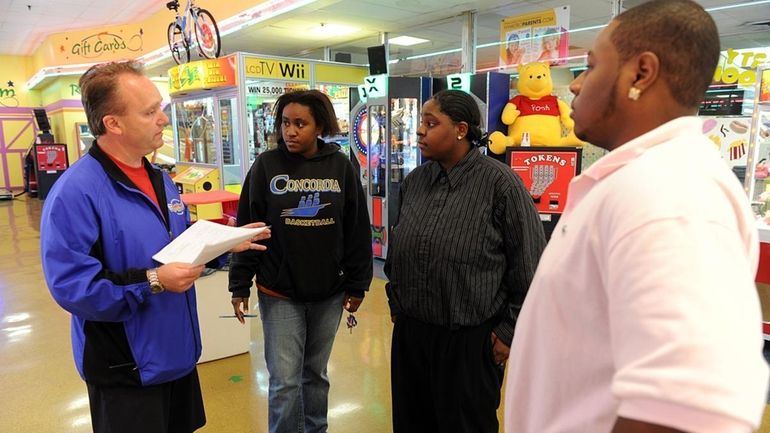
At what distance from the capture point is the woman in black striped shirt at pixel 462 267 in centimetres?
177

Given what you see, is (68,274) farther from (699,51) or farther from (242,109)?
(242,109)

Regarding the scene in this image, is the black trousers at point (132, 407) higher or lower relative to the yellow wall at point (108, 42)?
lower

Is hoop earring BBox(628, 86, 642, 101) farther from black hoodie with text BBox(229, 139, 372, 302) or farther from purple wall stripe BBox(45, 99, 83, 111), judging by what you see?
purple wall stripe BBox(45, 99, 83, 111)

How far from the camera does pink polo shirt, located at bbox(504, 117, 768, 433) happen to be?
57cm

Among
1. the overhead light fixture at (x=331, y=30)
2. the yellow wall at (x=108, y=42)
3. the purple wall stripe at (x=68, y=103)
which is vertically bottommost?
the purple wall stripe at (x=68, y=103)

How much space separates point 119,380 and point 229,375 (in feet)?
6.26

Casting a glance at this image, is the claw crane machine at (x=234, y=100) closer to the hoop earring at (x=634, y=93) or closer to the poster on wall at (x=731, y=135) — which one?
the poster on wall at (x=731, y=135)

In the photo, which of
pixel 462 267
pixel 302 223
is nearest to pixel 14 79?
pixel 302 223

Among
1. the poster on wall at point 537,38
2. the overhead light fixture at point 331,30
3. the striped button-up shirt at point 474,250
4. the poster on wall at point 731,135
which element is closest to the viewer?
the striped button-up shirt at point 474,250

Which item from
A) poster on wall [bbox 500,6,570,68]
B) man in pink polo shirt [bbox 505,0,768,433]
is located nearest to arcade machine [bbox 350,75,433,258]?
poster on wall [bbox 500,6,570,68]

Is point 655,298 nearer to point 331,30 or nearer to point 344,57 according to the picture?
point 331,30

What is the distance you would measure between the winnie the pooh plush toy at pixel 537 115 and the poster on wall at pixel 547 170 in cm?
24

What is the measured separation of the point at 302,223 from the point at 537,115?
3.29m

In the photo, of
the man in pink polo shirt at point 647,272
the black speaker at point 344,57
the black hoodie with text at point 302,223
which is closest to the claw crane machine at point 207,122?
the black speaker at point 344,57
